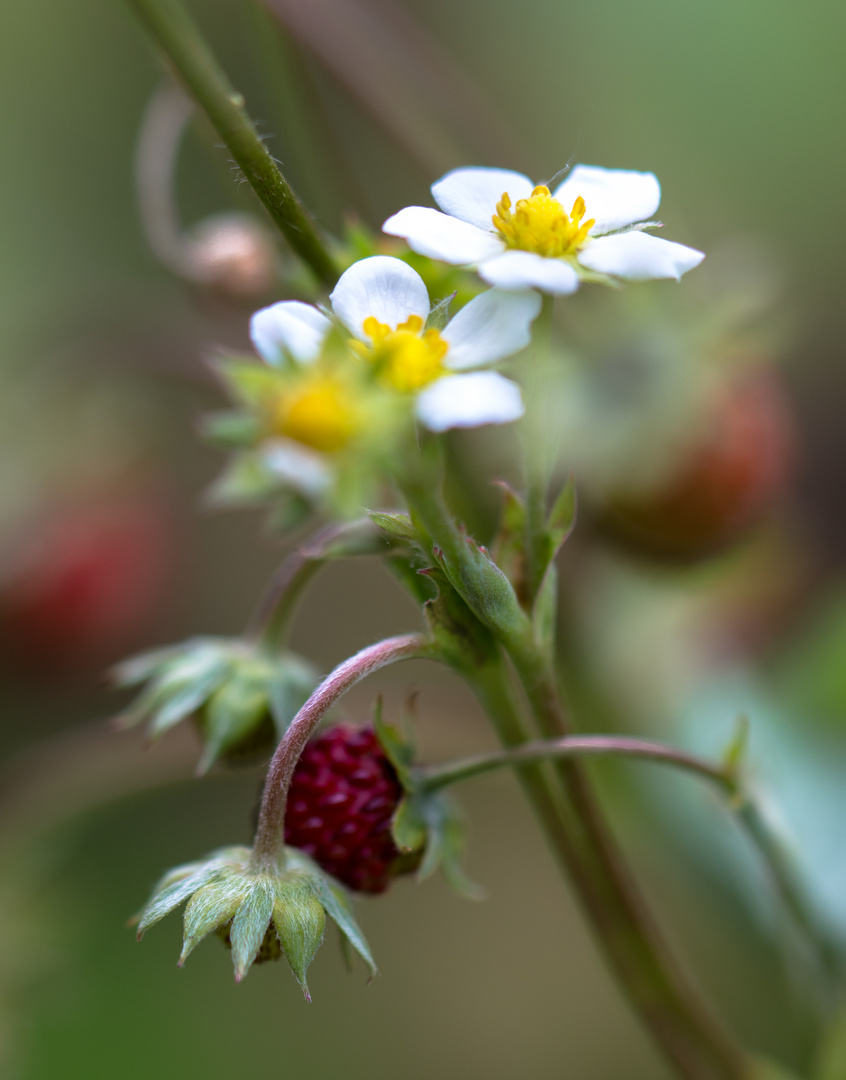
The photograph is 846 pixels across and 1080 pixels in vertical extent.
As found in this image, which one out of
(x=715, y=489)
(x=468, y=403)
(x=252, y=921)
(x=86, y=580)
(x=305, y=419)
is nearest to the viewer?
(x=468, y=403)

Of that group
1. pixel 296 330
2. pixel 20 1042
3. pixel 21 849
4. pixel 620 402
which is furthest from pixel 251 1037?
pixel 296 330

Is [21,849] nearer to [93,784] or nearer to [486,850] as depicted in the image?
[93,784]

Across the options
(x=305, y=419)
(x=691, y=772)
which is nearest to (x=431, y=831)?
(x=691, y=772)

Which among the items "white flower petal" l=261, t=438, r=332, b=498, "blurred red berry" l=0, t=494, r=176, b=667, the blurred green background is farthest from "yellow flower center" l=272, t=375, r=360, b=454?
"blurred red berry" l=0, t=494, r=176, b=667

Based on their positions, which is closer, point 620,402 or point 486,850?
point 620,402

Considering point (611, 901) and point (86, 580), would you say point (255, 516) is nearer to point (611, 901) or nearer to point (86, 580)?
point (86, 580)

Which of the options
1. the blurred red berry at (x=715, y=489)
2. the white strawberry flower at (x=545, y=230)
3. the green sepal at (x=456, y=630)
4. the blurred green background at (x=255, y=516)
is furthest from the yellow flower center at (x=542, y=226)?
the blurred red berry at (x=715, y=489)
